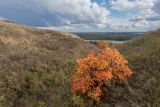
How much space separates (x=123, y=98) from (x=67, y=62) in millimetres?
8917

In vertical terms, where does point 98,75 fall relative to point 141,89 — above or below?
above

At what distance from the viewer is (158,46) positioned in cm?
1614

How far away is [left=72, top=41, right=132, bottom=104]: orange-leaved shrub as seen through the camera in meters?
12.8

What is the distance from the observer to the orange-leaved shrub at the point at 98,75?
1275 centimetres

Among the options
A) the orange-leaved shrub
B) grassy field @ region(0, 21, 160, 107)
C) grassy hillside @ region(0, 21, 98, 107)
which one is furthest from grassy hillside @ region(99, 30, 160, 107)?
grassy hillside @ region(0, 21, 98, 107)

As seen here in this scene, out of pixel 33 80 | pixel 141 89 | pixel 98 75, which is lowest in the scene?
pixel 33 80

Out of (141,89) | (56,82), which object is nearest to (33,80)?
(56,82)

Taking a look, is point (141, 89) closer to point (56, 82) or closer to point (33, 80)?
point (56, 82)

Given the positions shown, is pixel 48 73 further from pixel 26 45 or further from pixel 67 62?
pixel 26 45

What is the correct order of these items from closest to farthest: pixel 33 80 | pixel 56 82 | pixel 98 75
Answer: pixel 98 75 < pixel 56 82 < pixel 33 80

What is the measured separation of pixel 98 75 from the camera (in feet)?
41.9

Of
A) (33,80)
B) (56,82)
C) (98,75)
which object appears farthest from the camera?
(33,80)

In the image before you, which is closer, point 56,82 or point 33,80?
point 56,82

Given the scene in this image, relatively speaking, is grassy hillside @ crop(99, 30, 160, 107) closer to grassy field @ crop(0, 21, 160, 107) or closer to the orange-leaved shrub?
grassy field @ crop(0, 21, 160, 107)
